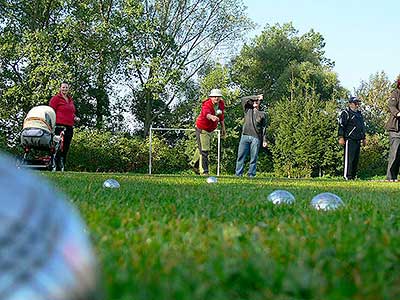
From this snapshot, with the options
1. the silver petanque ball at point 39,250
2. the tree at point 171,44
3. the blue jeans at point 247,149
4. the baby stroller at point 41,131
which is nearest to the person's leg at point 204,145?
the blue jeans at point 247,149

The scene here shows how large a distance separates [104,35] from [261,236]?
26266mm

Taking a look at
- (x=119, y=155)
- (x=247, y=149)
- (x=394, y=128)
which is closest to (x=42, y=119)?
(x=247, y=149)

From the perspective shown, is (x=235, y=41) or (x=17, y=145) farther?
(x=235, y=41)

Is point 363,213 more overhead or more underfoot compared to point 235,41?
more underfoot

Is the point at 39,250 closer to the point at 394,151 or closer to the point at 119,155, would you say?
the point at 394,151

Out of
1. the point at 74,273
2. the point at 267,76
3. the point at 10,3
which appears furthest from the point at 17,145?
the point at 74,273

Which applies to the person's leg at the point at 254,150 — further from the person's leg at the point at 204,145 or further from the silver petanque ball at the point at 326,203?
the silver petanque ball at the point at 326,203

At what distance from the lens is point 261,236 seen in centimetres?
230

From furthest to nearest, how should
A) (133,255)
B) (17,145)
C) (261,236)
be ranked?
(17,145), (261,236), (133,255)

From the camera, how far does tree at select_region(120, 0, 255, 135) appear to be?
29.0 metres

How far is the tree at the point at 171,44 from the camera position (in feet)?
95.2

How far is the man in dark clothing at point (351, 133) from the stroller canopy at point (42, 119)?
20.7ft

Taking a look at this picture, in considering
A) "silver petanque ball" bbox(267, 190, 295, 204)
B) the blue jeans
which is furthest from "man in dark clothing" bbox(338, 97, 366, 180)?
"silver petanque ball" bbox(267, 190, 295, 204)

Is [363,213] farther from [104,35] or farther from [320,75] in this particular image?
[320,75]
